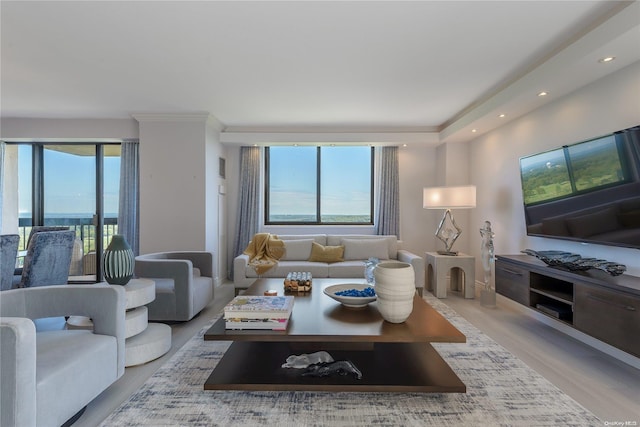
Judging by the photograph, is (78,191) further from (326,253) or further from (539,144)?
(539,144)

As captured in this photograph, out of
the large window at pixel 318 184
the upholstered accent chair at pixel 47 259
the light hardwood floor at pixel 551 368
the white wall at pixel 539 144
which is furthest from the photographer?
the large window at pixel 318 184

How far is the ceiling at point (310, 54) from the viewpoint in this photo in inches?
78.7

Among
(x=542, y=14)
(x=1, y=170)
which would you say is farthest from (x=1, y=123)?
(x=542, y=14)

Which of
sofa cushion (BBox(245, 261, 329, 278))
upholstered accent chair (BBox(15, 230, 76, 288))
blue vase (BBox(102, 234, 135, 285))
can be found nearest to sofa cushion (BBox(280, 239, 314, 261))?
sofa cushion (BBox(245, 261, 329, 278))

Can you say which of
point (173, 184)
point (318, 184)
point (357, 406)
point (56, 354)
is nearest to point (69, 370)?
point (56, 354)

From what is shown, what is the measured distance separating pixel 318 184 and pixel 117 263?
11.9ft

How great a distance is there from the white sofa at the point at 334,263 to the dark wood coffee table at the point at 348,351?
174cm

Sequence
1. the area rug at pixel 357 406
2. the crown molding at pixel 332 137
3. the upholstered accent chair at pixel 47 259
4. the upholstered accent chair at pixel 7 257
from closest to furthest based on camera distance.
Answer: the area rug at pixel 357 406, the upholstered accent chair at pixel 7 257, the upholstered accent chair at pixel 47 259, the crown molding at pixel 332 137

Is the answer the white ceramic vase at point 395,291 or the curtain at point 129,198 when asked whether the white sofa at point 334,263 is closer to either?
the curtain at point 129,198

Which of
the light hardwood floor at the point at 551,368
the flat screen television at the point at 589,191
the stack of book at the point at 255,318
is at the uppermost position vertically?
the flat screen television at the point at 589,191

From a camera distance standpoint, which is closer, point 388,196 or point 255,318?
point 255,318

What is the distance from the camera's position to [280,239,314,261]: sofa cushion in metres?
4.37

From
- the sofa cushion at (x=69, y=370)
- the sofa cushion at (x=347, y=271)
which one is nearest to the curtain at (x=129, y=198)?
the sofa cushion at (x=347, y=271)

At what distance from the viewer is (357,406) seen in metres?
1.70
